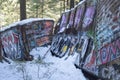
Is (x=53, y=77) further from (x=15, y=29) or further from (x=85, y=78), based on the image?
(x=15, y=29)

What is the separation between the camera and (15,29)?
572 inches

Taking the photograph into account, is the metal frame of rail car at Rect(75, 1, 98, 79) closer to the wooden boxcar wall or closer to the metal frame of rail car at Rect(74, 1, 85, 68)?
the metal frame of rail car at Rect(74, 1, 85, 68)

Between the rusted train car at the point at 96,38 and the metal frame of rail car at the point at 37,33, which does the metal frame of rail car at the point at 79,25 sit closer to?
the rusted train car at the point at 96,38

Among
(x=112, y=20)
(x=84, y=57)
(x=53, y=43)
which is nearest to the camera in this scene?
(x=112, y=20)

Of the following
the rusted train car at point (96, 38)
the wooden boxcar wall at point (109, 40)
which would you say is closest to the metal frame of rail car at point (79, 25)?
the rusted train car at point (96, 38)

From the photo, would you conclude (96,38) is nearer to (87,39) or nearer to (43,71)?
(87,39)

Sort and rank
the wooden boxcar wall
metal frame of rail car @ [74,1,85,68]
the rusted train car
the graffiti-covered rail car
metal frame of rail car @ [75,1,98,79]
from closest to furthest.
Answer: the wooden boxcar wall
the rusted train car
metal frame of rail car @ [75,1,98,79]
metal frame of rail car @ [74,1,85,68]
the graffiti-covered rail car

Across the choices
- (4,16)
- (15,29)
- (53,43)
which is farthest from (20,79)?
(4,16)

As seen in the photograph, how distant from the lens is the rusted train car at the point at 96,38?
26.8ft

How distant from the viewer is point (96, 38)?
971cm

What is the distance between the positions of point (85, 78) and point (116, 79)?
75.2 inches

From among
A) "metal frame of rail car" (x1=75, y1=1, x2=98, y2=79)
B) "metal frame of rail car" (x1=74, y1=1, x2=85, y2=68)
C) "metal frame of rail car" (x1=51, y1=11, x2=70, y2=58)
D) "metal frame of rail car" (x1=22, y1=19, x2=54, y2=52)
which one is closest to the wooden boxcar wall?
"metal frame of rail car" (x1=75, y1=1, x2=98, y2=79)

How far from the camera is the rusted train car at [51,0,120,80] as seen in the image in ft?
26.8

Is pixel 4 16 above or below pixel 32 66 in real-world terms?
below
